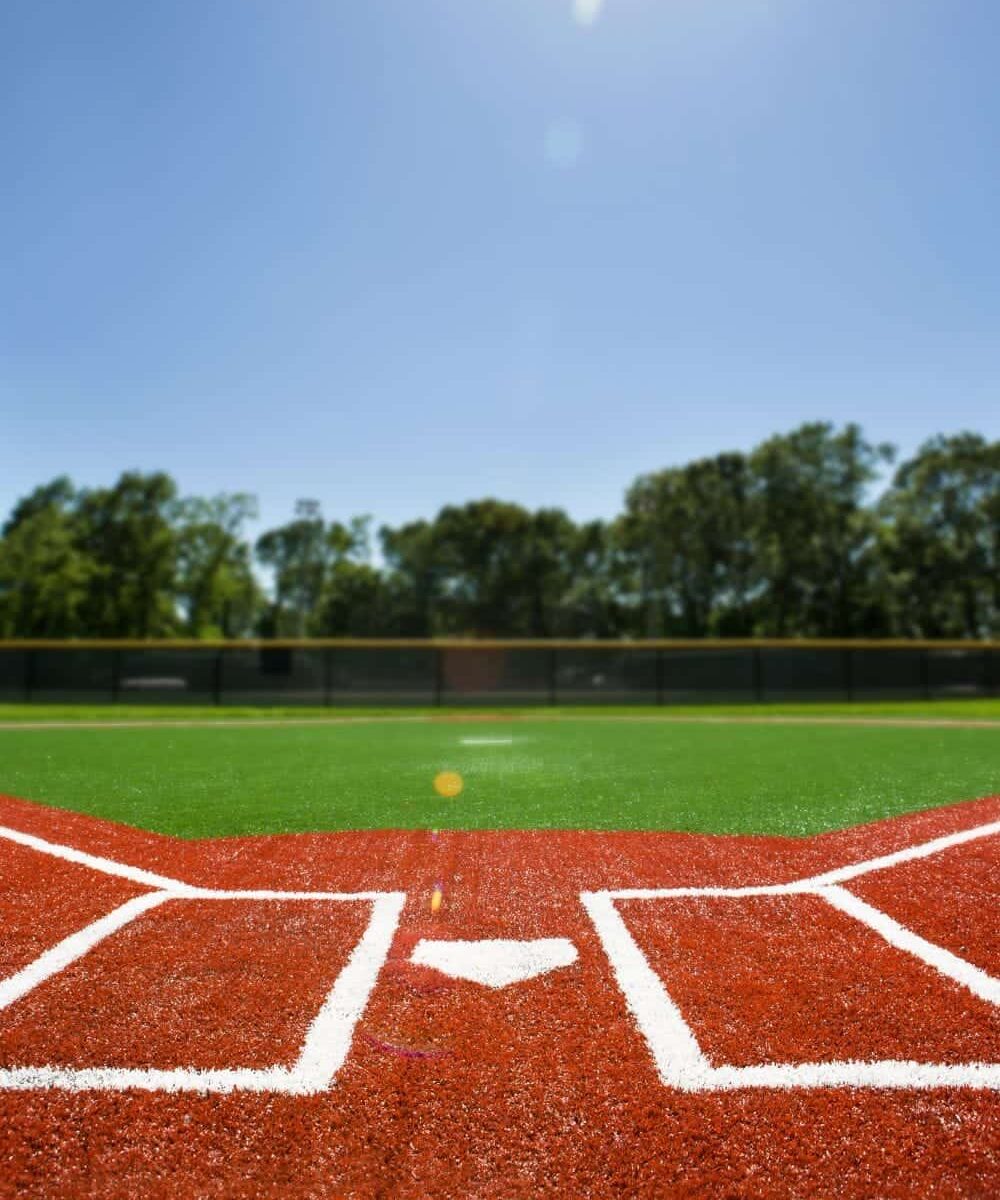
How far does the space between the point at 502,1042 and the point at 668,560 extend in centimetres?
5505

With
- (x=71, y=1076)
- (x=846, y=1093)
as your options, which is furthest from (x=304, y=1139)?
(x=846, y=1093)

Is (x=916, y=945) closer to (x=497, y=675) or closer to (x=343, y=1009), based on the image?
(x=343, y=1009)

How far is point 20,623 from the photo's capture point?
49531 mm

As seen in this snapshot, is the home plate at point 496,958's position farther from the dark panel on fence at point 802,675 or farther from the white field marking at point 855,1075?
the dark panel on fence at point 802,675

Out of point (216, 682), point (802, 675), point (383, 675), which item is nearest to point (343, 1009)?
point (383, 675)

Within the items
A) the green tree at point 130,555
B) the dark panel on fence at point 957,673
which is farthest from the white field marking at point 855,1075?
the green tree at point 130,555

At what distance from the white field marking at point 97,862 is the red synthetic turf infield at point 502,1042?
0.12 m

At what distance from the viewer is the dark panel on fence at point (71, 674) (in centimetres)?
2370

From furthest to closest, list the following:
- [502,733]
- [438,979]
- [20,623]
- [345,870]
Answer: [20,623] < [502,733] < [345,870] < [438,979]

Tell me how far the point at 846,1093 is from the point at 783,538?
51135 millimetres

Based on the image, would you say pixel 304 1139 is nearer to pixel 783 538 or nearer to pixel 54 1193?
pixel 54 1193

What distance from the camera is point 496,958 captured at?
3.35 metres

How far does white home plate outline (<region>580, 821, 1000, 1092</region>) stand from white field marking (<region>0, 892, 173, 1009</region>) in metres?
2.25

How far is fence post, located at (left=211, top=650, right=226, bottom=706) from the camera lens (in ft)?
77.0
